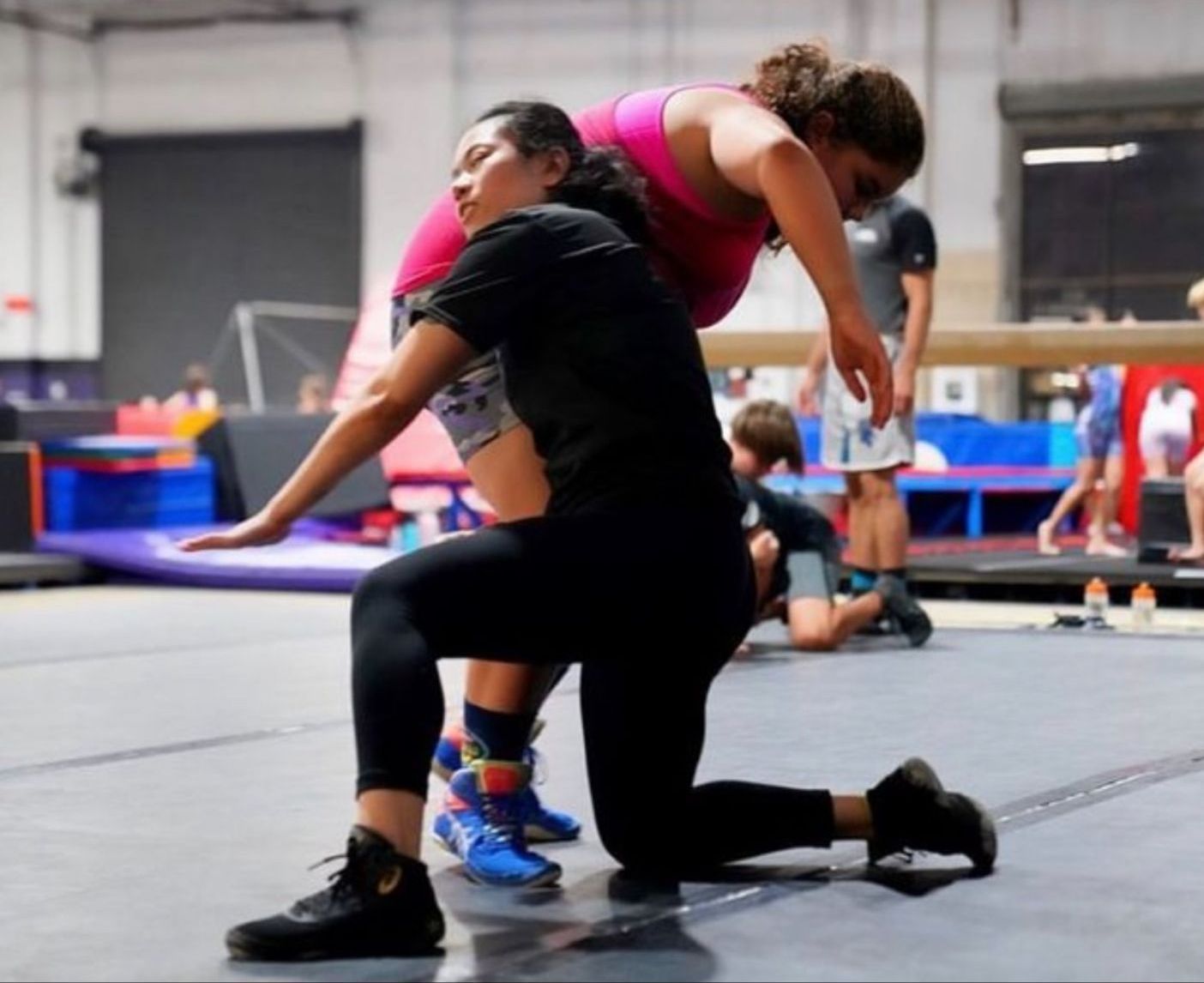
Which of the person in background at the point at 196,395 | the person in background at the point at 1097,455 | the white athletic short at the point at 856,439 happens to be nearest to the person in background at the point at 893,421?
the white athletic short at the point at 856,439

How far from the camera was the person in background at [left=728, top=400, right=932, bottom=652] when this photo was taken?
524 cm

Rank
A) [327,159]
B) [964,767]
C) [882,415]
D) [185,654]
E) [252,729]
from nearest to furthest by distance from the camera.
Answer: [882,415] → [964,767] → [252,729] → [185,654] → [327,159]

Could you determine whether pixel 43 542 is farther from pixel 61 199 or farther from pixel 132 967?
pixel 61 199

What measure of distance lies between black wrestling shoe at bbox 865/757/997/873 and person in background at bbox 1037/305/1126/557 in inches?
265

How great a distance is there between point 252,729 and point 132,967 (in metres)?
1.77

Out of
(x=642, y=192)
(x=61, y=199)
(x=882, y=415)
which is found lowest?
(x=882, y=415)

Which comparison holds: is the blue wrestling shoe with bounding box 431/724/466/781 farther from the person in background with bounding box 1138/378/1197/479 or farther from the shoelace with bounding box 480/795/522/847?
the person in background with bounding box 1138/378/1197/479

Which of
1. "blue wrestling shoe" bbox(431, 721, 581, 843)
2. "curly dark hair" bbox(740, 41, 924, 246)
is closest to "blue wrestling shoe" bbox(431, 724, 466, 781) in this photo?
"blue wrestling shoe" bbox(431, 721, 581, 843)

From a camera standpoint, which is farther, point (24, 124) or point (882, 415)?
point (24, 124)

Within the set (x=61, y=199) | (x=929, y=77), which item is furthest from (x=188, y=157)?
(x=929, y=77)

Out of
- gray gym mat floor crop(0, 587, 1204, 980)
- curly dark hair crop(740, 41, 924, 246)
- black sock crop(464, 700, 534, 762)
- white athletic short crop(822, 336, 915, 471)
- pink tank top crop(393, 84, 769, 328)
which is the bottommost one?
gray gym mat floor crop(0, 587, 1204, 980)

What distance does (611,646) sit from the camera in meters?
2.19

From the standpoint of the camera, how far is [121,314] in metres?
18.6

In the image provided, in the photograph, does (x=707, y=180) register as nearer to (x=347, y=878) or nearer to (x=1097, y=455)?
(x=347, y=878)
